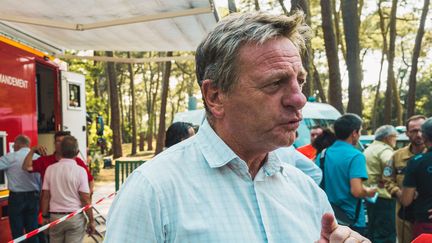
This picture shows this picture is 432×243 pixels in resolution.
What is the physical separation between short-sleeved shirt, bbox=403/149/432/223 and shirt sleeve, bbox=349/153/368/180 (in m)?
0.45

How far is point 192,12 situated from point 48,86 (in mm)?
4588

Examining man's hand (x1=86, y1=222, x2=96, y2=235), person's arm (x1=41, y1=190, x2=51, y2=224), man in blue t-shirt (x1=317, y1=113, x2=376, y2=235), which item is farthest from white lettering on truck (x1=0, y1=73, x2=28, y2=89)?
man in blue t-shirt (x1=317, y1=113, x2=376, y2=235)

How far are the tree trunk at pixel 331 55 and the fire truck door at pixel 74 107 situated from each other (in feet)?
27.7

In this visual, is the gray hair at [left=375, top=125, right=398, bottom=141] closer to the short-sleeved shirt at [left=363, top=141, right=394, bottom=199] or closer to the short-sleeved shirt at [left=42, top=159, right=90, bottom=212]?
the short-sleeved shirt at [left=363, top=141, right=394, bottom=199]

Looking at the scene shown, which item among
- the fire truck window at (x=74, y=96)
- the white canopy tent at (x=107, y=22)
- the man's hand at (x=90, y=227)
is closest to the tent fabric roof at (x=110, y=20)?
the white canopy tent at (x=107, y=22)

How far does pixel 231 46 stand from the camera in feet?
5.34

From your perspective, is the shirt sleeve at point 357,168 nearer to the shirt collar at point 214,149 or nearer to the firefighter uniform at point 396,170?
the firefighter uniform at point 396,170

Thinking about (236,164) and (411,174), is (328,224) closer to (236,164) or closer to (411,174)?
(236,164)

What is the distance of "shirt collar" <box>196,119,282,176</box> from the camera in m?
1.61

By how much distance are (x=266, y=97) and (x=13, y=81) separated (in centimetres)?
668

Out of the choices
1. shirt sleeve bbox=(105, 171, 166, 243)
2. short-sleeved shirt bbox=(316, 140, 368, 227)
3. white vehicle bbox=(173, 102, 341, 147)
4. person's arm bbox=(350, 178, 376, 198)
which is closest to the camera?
shirt sleeve bbox=(105, 171, 166, 243)

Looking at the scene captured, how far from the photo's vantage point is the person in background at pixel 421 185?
200 inches

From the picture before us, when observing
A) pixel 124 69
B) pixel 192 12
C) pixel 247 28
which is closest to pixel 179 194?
pixel 247 28

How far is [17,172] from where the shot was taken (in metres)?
7.18
